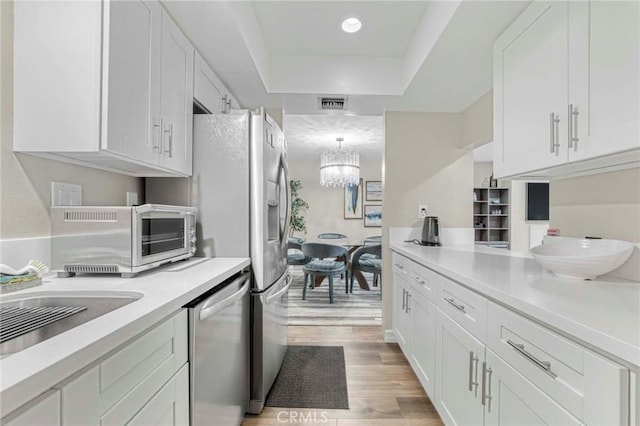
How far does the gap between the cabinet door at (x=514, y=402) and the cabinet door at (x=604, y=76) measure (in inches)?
31.4

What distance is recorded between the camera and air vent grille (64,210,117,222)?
1228 millimetres

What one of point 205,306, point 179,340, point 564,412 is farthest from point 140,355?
point 564,412

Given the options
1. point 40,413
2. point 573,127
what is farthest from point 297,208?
point 40,413

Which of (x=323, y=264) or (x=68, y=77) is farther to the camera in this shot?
(x=323, y=264)

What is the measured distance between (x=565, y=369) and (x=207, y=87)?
221 centimetres

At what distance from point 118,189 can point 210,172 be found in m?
0.48

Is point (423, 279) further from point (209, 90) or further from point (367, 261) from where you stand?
point (367, 261)

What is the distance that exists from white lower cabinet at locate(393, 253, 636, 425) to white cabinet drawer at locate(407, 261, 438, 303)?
24 mm

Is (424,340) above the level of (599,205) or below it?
below

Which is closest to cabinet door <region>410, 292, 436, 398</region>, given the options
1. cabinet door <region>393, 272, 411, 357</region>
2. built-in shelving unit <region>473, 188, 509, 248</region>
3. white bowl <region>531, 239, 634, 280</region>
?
cabinet door <region>393, 272, 411, 357</region>

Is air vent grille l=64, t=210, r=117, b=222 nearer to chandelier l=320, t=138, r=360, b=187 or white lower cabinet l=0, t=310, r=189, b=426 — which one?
white lower cabinet l=0, t=310, r=189, b=426

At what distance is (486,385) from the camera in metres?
1.16

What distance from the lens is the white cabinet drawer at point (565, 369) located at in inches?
26.3

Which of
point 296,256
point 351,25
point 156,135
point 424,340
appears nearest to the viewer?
point 156,135
